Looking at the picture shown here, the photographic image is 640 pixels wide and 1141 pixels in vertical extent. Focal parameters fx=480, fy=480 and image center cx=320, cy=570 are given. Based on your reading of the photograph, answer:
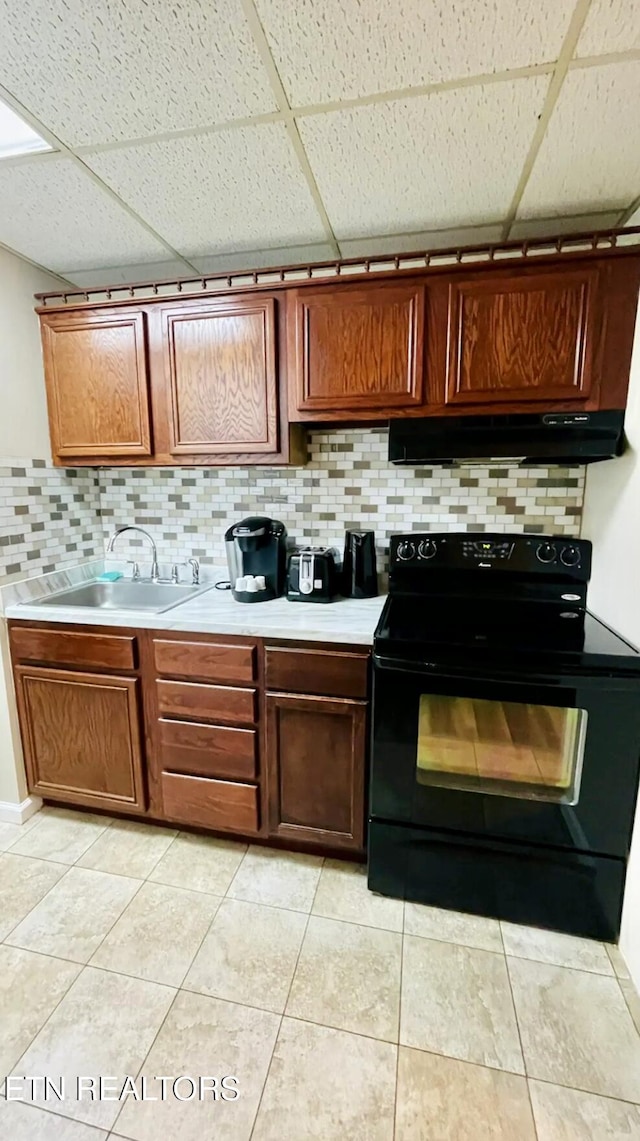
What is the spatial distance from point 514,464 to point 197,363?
1.32m

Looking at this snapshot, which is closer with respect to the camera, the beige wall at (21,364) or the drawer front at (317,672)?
the drawer front at (317,672)

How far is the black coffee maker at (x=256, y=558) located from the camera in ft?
6.39

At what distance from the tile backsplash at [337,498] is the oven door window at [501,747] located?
79cm

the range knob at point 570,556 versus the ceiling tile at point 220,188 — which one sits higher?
the ceiling tile at point 220,188

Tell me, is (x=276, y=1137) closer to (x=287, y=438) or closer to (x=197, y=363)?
(x=287, y=438)

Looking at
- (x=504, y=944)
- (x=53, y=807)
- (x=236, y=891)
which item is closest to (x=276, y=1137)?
(x=236, y=891)

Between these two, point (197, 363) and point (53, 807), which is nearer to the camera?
point (197, 363)

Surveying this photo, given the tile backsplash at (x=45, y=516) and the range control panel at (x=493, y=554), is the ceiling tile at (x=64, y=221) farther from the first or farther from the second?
the range control panel at (x=493, y=554)

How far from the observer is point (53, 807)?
84.7 inches

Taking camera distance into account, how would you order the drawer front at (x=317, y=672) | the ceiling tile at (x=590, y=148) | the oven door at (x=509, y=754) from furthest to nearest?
1. the drawer front at (x=317, y=672)
2. the oven door at (x=509, y=754)
3. the ceiling tile at (x=590, y=148)

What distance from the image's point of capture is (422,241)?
69.5 inches

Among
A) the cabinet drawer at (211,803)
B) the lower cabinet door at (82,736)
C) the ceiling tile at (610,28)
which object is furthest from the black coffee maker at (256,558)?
the ceiling tile at (610,28)

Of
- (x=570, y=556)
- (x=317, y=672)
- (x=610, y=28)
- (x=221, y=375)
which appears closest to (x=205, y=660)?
(x=317, y=672)

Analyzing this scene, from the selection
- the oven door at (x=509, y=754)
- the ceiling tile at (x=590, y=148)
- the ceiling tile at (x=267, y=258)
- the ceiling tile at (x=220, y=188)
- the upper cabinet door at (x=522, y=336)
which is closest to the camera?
the ceiling tile at (x=590, y=148)
